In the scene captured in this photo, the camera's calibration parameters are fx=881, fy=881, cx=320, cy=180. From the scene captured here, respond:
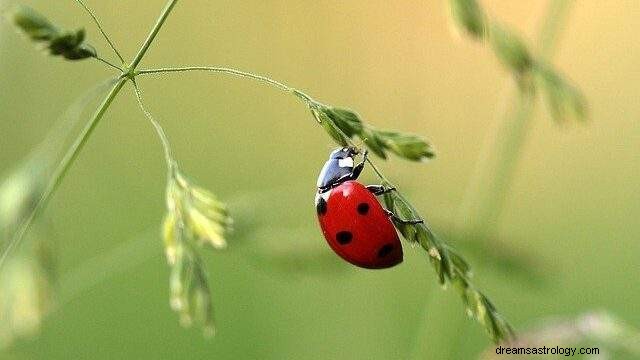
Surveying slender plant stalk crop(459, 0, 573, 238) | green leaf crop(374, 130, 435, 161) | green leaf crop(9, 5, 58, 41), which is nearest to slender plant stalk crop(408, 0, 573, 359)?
slender plant stalk crop(459, 0, 573, 238)

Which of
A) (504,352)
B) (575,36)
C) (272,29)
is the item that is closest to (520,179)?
(575,36)

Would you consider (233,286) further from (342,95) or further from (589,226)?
(589,226)

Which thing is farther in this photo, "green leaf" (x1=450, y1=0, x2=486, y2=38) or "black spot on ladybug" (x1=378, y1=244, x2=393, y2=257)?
"black spot on ladybug" (x1=378, y1=244, x2=393, y2=257)

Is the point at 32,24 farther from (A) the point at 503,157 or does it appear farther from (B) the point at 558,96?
(A) the point at 503,157

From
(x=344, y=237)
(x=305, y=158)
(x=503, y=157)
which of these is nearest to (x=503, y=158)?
(x=503, y=157)

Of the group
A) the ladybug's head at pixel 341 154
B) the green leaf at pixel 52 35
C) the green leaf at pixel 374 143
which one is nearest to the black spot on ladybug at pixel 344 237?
the ladybug's head at pixel 341 154

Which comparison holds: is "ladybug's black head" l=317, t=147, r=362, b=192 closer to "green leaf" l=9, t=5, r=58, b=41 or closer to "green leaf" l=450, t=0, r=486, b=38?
"green leaf" l=450, t=0, r=486, b=38
